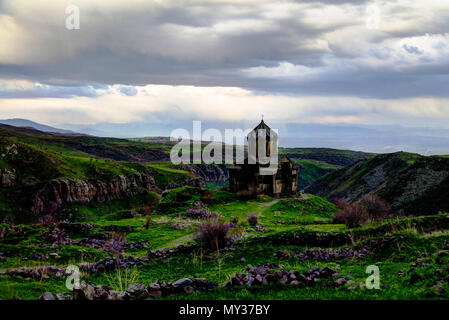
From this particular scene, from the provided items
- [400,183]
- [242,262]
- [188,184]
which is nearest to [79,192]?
[188,184]

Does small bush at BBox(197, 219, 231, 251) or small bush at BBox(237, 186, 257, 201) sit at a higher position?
small bush at BBox(197, 219, 231, 251)

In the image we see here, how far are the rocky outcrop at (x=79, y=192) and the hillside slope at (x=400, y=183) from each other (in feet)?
181

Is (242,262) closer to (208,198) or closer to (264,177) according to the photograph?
(208,198)

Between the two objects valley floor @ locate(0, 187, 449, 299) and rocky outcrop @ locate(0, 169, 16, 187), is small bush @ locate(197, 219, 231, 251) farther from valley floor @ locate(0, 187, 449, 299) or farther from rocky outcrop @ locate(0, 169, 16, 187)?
rocky outcrop @ locate(0, 169, 16, 187)

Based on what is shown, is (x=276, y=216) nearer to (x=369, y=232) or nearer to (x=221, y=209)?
(x=221, y=209)

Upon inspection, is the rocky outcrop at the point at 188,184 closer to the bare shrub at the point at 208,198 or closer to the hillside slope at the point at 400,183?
the hillside slope at the point at 400,183

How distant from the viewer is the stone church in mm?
49281

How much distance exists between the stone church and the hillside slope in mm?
19113

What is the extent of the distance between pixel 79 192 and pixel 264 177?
45039 millimetres

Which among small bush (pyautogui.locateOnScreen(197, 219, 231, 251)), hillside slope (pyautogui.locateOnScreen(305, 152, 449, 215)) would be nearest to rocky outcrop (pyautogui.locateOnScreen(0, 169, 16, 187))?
small bush (pyautogui.locateOnScreen(197, 219, 231, 251))

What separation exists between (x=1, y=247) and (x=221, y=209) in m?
24.5
